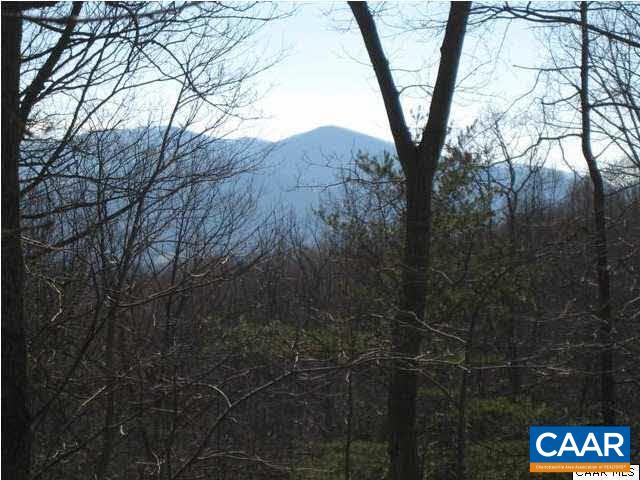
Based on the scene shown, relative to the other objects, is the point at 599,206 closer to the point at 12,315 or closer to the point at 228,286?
the point at 228,286

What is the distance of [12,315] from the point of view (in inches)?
113

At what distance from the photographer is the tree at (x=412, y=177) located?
542cm

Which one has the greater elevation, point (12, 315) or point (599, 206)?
point (599, 206)

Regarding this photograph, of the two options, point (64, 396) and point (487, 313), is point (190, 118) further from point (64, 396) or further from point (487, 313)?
point (487, 313)

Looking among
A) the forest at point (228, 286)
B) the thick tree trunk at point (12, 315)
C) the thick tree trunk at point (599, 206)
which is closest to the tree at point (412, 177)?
the forest at point (228, 286)

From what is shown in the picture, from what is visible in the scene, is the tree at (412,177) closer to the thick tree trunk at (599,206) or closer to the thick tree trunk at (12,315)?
the thick tree trunk at (12,315)

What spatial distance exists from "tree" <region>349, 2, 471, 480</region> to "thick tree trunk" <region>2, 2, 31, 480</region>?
9.90 feet

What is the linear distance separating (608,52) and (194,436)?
6780 mm

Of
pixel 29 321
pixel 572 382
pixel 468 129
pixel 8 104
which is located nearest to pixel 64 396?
pixel 29 321

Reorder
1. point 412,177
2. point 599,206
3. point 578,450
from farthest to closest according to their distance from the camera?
point 599,206
point 578,450
point 412,177

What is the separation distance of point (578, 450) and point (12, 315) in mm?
5526

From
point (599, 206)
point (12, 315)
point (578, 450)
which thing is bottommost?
point (578, 450)

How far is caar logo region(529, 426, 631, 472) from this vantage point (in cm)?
643

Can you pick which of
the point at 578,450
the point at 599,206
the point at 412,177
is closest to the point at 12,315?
the point at 412,177
